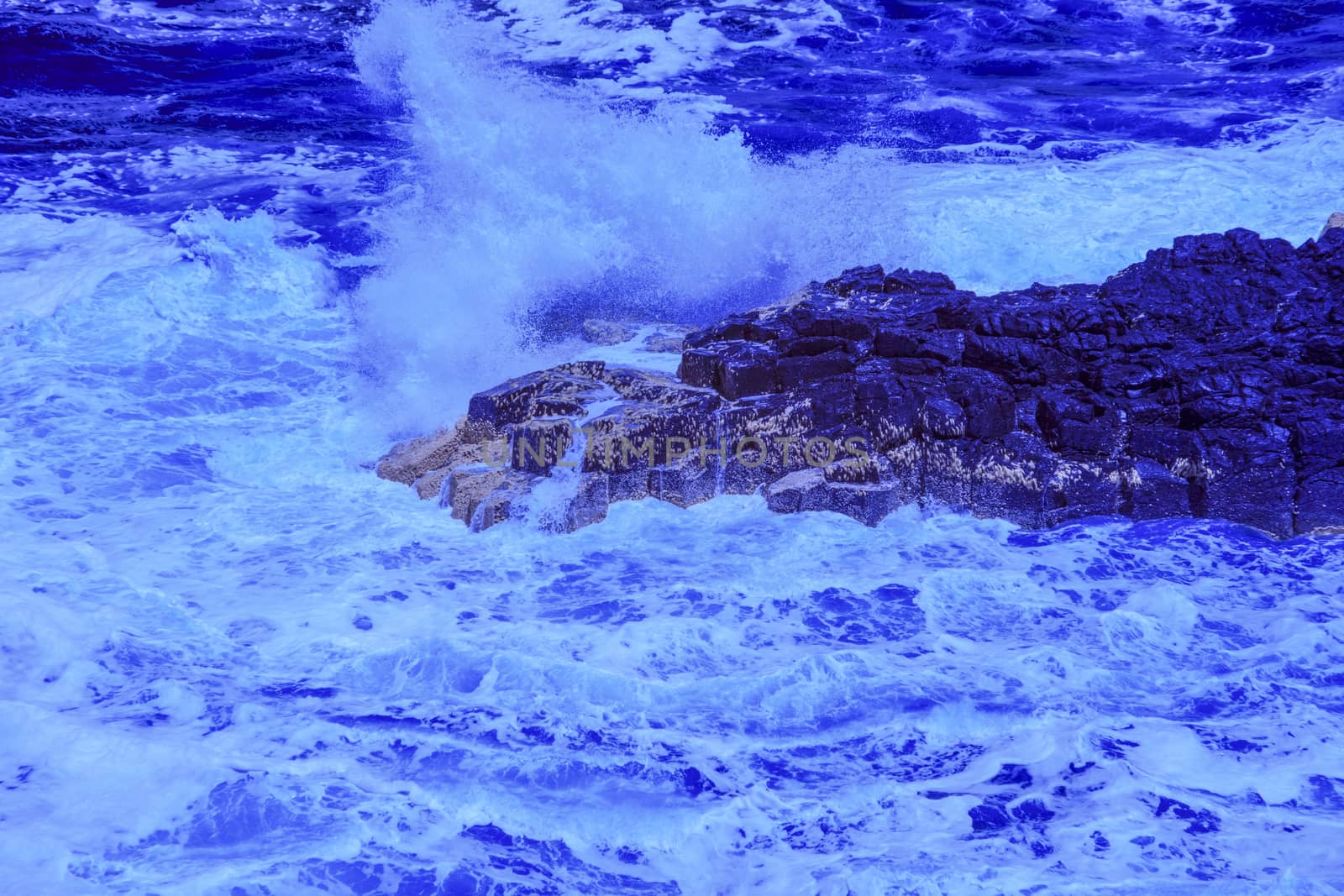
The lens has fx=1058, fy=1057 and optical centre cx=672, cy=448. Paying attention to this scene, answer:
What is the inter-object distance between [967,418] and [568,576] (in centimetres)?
295

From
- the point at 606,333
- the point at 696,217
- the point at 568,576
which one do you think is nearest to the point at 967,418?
the point at 568,576

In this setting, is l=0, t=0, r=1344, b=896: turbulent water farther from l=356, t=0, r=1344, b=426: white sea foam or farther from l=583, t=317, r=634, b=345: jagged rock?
l=583, t=317, r=634, b=345: jagged rock

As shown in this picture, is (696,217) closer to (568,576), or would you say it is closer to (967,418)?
(967,418)

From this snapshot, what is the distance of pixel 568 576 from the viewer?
6.45 metres

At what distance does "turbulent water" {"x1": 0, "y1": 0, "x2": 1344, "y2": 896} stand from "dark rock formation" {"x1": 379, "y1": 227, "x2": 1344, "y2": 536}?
29cm

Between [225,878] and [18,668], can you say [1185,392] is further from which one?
[18,668]

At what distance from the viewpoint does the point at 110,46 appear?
16.6 meters

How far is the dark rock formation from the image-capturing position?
22.9ft

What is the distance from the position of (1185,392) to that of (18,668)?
7217 millimetres

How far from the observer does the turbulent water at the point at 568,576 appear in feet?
13.7

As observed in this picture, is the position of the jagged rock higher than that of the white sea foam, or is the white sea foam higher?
the white sea foam

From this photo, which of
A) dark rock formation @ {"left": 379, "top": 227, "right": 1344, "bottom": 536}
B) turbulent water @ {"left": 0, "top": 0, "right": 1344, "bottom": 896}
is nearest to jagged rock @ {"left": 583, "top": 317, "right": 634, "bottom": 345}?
turbulent water @ {"left": 0, "top": 0, "right": 1344, "bottom": 896}

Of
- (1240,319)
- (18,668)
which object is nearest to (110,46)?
(18,668)

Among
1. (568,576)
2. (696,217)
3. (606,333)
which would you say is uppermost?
(696,217)
